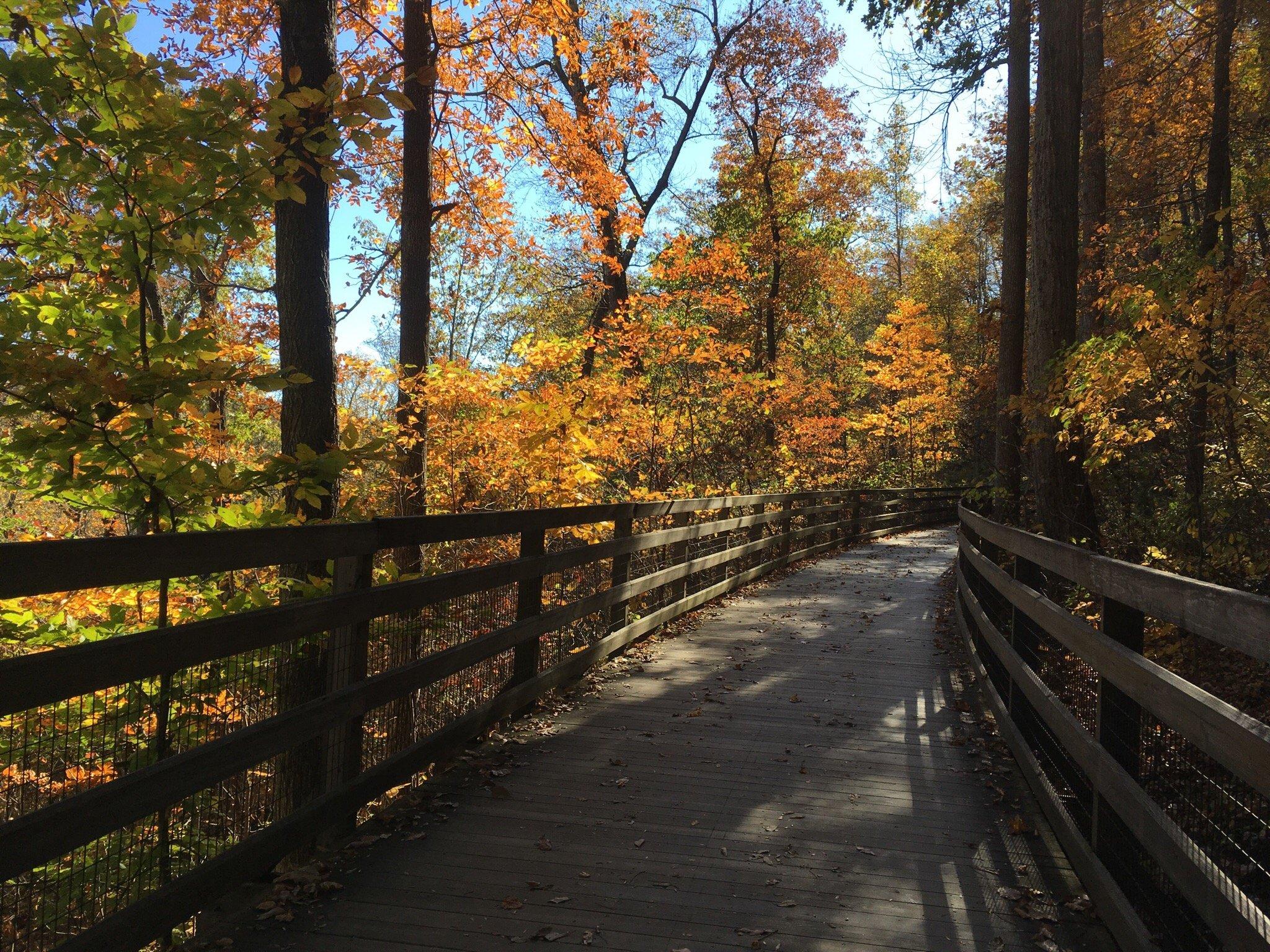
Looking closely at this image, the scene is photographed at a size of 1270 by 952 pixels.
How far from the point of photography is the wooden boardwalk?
3113 mm

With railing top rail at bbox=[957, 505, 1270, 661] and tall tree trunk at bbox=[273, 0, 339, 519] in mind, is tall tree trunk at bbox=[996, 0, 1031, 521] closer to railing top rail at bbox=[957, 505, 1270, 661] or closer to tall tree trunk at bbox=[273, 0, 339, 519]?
railing top rail at bbox=[957, 505, 1270, 661]

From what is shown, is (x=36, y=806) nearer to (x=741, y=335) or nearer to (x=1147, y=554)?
(x=1147, y=554)

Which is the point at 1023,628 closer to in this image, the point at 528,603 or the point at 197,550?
the point at 528,603

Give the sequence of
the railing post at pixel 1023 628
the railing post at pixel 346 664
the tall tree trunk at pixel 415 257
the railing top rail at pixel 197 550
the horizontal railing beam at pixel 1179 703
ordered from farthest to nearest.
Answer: the tall tree trunk at pixel 415 257, the railing post at pixel 1023 628, the railing post at pixel 346 664, the railing top rail at pixel 197 550, the horizontal railing beam at pixel 1179 703

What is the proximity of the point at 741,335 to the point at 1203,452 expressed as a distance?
1636 centimetres

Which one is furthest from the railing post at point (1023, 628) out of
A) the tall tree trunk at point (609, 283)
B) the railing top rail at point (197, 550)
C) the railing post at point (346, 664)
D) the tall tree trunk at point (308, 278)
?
the tall tree trunk at point (609, 283)

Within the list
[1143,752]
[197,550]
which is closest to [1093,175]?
[1143,752]

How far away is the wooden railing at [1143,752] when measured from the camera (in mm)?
2135

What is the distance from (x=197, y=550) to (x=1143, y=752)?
338 centimetres

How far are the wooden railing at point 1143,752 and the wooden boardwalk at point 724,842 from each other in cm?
23

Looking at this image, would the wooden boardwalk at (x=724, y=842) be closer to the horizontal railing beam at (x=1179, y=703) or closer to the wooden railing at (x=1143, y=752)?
the wooden railing at (x=1143, y=752)

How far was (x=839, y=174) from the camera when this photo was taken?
84.5 feet

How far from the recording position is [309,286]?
5.80 m

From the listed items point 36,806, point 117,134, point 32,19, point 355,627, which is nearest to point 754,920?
point 355,627
